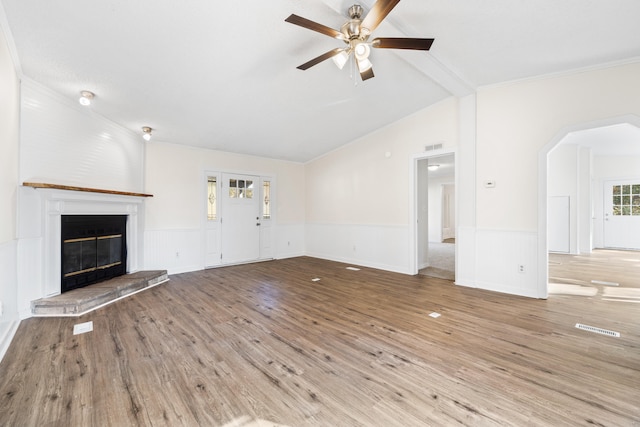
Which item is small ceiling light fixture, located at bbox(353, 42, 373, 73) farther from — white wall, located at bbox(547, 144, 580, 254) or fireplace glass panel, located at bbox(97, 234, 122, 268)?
white wall, located at bbox(547, 144, 580, 254)

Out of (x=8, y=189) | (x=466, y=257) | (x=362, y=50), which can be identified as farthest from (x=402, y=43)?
(x=8, y=189)

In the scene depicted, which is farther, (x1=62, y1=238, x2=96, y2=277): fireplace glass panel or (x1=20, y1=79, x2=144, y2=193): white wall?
(x1=62, y1=238, x2=96, y2=277): fireplace glass panel

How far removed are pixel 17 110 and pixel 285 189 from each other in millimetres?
4581

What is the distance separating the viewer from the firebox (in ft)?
11.3

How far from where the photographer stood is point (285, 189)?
6.74 metres

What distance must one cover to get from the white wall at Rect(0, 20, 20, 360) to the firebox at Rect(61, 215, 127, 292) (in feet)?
2.11

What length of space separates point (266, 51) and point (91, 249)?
11.8 feet

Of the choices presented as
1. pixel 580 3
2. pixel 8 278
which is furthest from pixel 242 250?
pixel 580 3

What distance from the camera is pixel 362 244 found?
18.8 feet

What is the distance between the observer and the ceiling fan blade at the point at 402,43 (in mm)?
2189

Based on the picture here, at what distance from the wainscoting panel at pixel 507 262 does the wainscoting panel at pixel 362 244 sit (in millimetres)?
1244

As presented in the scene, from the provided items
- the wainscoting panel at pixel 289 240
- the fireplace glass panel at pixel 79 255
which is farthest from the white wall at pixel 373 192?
the fireplace glass panel at pixel 79 255

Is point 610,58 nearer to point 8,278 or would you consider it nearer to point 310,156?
point 310,156

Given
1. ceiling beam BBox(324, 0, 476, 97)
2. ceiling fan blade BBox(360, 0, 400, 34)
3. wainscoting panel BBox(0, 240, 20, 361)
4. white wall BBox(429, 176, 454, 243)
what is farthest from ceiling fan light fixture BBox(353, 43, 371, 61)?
white wall BBox(429, 176, 454, 243)
